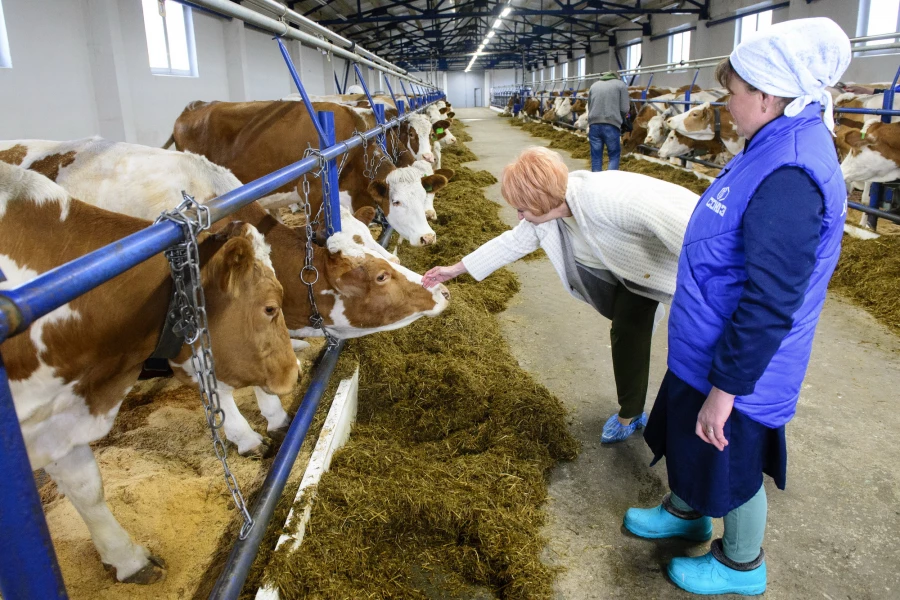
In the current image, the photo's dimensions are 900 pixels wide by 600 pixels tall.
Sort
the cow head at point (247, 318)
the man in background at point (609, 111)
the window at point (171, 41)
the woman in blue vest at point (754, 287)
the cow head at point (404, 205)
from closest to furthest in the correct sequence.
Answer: the woman in blue vest at point (754, 287) → the cow head at point (247, 318) → the cow head at point (404, 205) → the man in background at point (609, 111) → the window at point (171, 41)

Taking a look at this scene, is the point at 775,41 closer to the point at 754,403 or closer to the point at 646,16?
the point at 754,403

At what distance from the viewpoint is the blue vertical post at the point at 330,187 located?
291 centimetres

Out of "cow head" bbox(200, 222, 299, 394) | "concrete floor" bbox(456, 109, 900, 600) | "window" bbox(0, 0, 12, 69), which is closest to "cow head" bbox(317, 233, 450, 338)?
"cow head" bbox(200, 222, 299, 394)

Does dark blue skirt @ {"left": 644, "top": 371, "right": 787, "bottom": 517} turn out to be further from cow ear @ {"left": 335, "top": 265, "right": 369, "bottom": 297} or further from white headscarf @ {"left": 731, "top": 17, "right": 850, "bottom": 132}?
cow ear @ {"left": 335, "top": 265, "right": 369, "bottom": 297}

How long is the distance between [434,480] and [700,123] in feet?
34.4

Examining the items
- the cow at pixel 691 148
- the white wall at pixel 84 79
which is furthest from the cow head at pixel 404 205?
the cow at pixel 691 148

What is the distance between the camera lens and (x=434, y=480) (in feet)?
8.40

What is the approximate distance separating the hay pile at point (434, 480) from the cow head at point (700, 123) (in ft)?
29.1

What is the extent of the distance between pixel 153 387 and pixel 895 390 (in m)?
4.35

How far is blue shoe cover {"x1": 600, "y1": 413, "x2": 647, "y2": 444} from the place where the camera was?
120 inches

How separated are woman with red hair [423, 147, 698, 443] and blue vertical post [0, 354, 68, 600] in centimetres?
200

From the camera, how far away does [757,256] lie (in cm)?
151

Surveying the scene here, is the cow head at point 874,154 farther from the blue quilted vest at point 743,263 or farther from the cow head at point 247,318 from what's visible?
the cow head at point 247,318

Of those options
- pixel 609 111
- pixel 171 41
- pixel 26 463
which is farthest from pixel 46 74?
pixel 26 463
